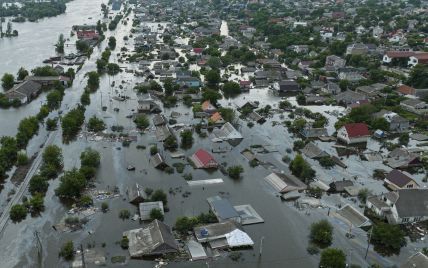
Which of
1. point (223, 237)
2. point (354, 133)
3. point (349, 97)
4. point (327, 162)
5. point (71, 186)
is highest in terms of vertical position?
point (71, 186)

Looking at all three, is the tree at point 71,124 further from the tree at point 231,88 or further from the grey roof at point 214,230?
the grey roof at point 214,230

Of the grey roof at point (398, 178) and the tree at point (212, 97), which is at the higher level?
the tree at point (212, 97)

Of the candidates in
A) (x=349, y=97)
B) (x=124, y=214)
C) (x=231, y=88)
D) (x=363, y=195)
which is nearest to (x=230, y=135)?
(x=363, y=195)

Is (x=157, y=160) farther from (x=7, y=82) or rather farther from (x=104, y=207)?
(x=7, y=82)

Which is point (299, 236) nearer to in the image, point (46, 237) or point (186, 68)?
point (46, 237)

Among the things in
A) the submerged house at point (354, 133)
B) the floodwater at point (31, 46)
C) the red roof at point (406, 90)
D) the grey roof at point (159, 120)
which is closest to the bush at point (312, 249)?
the submerged house at point (354, 133)

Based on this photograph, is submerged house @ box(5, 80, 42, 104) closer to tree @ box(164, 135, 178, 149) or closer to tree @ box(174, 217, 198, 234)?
tree @ box(164, 135, 178, 149)

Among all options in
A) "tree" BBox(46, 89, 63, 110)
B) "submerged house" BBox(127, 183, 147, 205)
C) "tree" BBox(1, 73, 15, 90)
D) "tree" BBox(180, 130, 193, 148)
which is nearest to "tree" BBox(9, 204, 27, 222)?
"submerged house" BBox(127, 183, 147, 205)
